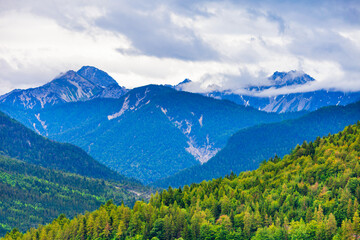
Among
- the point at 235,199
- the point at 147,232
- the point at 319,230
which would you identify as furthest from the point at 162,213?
the point at 319,230

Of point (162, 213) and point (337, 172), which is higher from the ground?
point (337, 172)

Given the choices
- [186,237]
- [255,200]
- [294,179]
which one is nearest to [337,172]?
[294,179]

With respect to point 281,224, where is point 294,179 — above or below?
above

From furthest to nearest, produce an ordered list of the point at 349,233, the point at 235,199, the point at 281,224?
the point at 235,199
the point at 281,224
the point at 349,233

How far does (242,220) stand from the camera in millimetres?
174750

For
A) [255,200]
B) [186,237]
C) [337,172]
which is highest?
[337,172]

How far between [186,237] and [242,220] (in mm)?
18829

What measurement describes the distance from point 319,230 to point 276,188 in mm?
47746

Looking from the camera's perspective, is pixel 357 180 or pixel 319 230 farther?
pixel 357 180

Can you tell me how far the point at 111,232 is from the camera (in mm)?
192000

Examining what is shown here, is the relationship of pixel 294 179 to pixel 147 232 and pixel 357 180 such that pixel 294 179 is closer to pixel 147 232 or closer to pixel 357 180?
pixel 357 180

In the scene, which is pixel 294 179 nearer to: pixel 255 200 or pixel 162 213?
pixel 255 200

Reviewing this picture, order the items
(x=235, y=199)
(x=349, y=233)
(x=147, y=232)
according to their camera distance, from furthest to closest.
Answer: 1. (x=235, y=199)
2. (x=147, y=232)
3. (x=349, y=233)

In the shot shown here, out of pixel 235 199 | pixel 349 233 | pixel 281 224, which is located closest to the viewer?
pixel 349 233
